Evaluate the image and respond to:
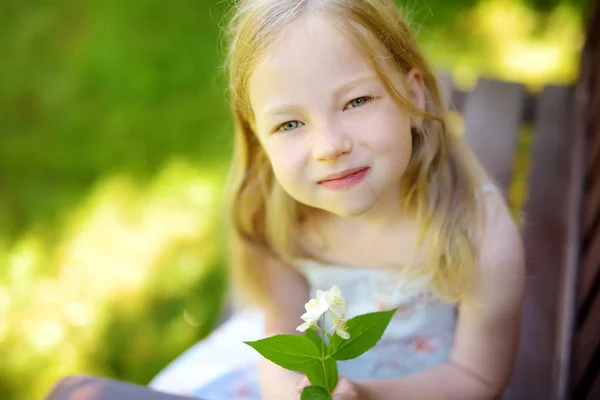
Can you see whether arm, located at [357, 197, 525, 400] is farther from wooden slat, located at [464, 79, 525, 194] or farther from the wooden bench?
wooden slat, located at [464, 79, 525, 194]

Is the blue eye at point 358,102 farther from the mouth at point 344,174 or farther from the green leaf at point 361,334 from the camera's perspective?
the green leaf at point 361,334

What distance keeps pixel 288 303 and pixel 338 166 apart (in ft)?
1.59

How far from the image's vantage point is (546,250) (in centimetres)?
217

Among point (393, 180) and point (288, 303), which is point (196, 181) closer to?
point (288, 303)

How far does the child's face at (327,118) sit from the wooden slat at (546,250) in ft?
2.34

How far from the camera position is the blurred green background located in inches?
96.9

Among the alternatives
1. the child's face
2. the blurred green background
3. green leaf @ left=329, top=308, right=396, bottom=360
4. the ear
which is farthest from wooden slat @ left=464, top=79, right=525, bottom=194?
green leaf @ left=329, top=308, right=396, bottom=360

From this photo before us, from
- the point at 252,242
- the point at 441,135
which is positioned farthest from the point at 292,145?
the point at 252,242

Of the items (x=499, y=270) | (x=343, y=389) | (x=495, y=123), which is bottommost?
(x=343, y=389)

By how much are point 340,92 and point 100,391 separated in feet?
2.11

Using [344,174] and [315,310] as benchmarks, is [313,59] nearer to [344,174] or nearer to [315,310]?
[344,174]

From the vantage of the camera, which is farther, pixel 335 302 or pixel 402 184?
pixel 402 184

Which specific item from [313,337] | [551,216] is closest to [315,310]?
[313,337]

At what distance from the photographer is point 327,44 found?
117cm
